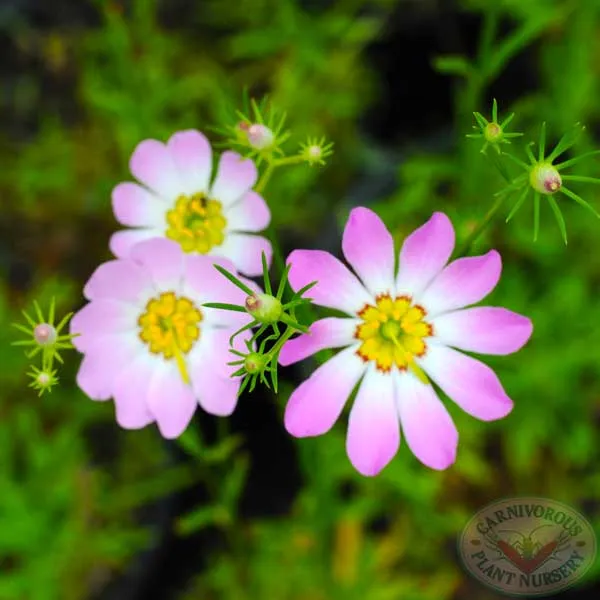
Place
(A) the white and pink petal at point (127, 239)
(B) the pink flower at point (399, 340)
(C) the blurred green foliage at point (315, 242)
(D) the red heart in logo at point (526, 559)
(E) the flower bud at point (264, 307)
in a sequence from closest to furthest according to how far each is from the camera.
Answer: (E) the flower bud at point (264, 307)
(B) the pink flower at point (399, 340)
(A) the white and pink petal at point (127, 239)
(D) the red heart in logo at point (526, 559)
(C) the blurred green foliage at point (315, 242)

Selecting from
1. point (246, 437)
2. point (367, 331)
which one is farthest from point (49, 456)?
point (367, 331)

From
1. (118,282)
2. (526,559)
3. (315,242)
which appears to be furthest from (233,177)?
(315,242)

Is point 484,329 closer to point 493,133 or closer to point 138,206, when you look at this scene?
point 493,133

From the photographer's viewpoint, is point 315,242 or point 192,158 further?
point 315,242

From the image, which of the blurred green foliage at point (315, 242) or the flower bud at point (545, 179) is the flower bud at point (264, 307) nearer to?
the flower bud at point (545, 179)

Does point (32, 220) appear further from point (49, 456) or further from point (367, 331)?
point (367, 331)

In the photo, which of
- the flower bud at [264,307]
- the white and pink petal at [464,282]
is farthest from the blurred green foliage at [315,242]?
the flower bud at [264,307]
